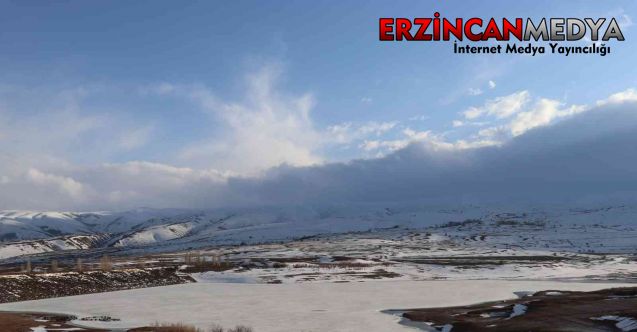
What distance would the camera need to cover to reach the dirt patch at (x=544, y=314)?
36469mm

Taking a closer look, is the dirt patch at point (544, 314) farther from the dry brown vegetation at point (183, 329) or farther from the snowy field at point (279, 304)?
the dry brown vegetation at point (183, 329)

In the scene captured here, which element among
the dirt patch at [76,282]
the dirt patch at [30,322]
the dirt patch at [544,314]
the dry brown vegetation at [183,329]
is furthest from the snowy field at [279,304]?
the dirt patch at [76,282]

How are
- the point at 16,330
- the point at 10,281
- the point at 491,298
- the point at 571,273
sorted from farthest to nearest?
1. the point at 571,273
2. the point at 10,281
3. the point at 491,298
4. the point at 16,330

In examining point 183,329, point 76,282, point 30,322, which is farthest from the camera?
point 76,282

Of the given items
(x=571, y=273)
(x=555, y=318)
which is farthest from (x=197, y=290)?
(x=571, y=273)

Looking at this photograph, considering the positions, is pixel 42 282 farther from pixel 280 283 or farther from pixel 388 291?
pixel 388 291

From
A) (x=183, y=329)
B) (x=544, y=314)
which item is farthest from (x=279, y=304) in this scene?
(x=544, y=314)

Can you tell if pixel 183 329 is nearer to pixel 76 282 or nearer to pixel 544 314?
pixel 544 314

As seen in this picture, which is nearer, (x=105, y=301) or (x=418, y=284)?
(x=105, y=301)

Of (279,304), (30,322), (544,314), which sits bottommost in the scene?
(279,304)

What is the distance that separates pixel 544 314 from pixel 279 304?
24.7m

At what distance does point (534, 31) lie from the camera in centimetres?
6444

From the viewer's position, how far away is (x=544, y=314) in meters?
41.8

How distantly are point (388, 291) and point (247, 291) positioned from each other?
58.8ft
